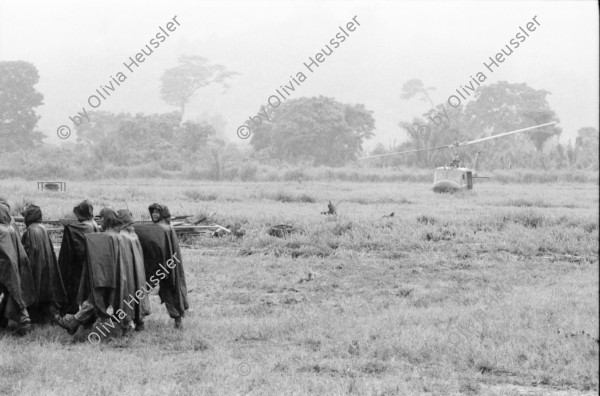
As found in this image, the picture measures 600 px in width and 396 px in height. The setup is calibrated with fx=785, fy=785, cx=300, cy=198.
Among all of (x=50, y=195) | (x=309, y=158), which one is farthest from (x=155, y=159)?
(x=50, y=195)

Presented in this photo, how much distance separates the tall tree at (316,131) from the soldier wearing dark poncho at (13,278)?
43.9m

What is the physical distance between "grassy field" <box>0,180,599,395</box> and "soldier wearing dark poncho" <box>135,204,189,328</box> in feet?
1.04

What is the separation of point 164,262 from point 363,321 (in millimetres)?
2484

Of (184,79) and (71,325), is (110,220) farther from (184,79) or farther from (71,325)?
(184,79)

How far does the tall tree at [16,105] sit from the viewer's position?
53125 millimetres

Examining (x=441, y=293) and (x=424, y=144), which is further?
(x=424, y=144)

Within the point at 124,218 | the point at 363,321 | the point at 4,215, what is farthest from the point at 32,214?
the point at 363,321

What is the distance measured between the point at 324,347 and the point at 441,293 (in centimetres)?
370

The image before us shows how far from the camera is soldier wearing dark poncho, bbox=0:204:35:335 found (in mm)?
8711

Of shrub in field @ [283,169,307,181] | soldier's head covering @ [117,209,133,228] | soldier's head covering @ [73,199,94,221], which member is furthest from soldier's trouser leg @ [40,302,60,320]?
shrub in field @ [283,169,307,181]

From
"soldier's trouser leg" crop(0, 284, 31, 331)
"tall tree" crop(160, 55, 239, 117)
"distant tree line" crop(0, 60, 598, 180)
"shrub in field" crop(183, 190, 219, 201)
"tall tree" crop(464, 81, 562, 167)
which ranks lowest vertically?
"soldier's trouser leg" crop(0, 284, 31, 331)

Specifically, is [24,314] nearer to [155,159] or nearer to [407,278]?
[407,278]

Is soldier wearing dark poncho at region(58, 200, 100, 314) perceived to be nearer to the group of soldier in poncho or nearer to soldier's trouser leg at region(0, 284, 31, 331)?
the group of soldier in poncho

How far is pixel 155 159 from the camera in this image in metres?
47.6
